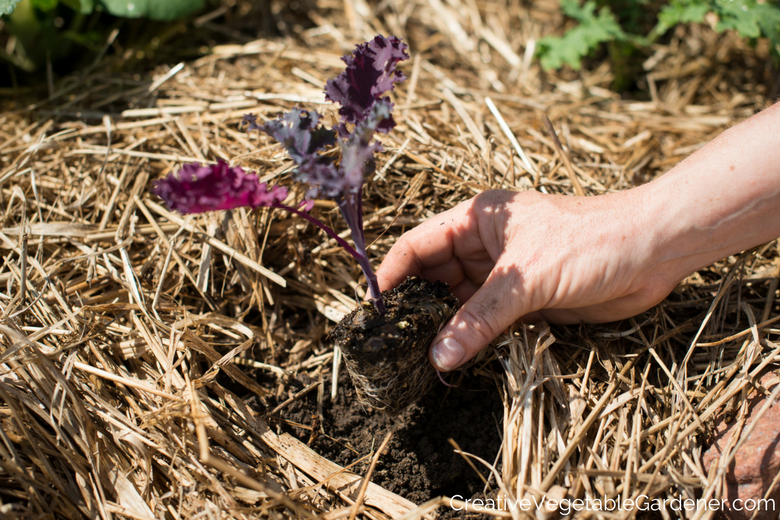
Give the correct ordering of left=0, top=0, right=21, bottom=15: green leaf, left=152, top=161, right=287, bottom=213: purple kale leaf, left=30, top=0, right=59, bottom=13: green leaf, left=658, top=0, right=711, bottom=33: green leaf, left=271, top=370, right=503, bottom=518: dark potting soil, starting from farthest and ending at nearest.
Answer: left=658, top=0, right=711, bottom=33: green leaf → left=30, top=0, right=59, bottom=13: green leaf → left=0, top=0, right=21, bottom=15: green leaf → left=271, top=370, right=503, bottom=518: dark potting soil → left=152, top=161, right=287, bottom=213: purple kale leaf

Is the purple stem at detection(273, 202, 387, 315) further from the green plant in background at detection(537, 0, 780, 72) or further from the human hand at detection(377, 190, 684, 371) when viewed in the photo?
the green plant in background at detection(537, 0, 780, 72)

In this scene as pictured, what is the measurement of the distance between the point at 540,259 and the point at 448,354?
18.4 inches

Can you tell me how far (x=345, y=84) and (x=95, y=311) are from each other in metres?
1.45

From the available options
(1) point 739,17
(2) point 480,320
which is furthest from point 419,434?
(1) point 739,17

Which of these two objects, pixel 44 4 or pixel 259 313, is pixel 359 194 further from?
pixel 44 4

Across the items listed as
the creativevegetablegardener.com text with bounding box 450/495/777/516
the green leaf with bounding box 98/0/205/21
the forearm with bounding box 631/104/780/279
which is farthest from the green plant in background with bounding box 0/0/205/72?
the creativevegetablegardener.com text with bounding box 450/495/777/516

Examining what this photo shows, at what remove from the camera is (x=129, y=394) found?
6.21 ft

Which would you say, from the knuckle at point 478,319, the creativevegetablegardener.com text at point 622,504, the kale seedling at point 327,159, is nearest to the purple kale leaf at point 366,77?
the kale seedling at point 327,159

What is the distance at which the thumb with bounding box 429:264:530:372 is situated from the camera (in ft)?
5.51

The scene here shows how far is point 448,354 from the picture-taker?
1688 millimetres

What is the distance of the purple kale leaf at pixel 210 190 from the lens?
1.28 metres

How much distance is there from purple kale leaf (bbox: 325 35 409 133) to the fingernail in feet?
2.45

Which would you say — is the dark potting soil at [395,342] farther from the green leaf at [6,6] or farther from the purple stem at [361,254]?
the green leaf at [6,6]

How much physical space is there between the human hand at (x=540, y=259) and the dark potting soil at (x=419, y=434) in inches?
15.1
